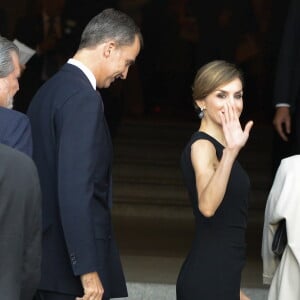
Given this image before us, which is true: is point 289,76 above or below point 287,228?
above

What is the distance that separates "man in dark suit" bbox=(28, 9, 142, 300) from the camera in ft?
13.7

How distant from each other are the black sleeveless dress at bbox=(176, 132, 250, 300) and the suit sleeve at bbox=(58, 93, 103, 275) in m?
0.43

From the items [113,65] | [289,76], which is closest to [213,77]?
[113,65]

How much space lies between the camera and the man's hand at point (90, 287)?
4.19 meters

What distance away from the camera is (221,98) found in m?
4.45

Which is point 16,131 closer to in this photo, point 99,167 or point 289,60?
point 99,167

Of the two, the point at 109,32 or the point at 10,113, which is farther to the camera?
the point at 109,32

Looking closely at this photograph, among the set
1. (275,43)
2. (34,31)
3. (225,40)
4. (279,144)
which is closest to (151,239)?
(279,144)

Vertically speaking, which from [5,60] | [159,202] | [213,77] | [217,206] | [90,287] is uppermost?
[5,60]

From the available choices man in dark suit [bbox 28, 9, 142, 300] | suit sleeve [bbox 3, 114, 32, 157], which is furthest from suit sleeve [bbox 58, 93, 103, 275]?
suit sleeve [bbox 3, 114, 32, 157]

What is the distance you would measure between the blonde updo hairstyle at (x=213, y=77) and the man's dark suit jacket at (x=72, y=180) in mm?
431

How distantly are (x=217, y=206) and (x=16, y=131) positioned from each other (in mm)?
815

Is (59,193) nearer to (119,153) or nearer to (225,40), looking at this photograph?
(119,153)

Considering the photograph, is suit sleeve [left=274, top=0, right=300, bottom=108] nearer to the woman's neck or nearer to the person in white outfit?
the person in white outfit
